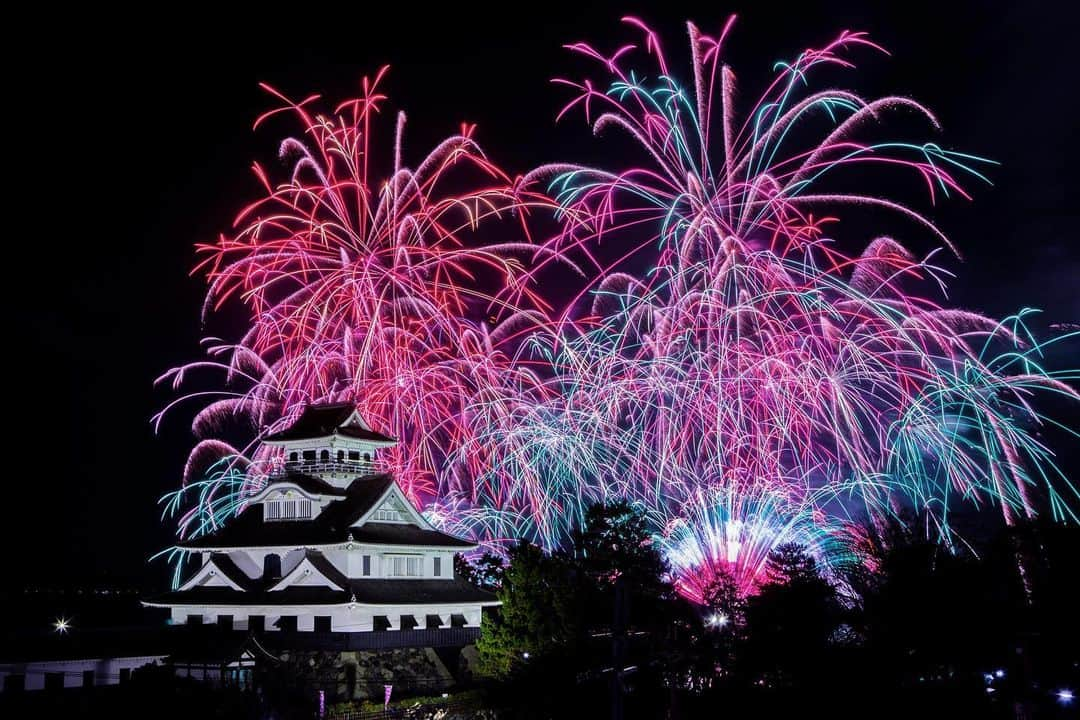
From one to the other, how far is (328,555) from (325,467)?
5.68 metres

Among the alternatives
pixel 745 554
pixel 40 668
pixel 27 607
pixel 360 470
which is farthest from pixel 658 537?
pixel 27 607

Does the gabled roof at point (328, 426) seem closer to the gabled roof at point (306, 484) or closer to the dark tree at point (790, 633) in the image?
the gabled roof at point (306, 484)

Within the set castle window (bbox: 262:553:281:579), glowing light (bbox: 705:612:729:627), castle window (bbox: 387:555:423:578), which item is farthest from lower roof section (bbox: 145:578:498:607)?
glowing light (bbox: 705:612:729:627)

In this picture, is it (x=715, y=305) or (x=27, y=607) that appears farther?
(x=27, y=607)

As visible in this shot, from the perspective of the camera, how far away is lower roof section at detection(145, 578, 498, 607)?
41.8 m

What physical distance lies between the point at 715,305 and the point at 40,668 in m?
30.7

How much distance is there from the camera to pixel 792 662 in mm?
30859

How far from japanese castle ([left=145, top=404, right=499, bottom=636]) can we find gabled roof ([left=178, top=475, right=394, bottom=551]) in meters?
0.06

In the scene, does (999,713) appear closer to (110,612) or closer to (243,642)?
(243,642)

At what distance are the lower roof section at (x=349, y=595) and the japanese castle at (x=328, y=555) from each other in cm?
6

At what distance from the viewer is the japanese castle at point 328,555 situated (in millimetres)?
42594

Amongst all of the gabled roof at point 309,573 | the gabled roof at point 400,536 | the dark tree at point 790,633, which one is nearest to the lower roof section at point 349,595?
the gabled roof at point 309,573

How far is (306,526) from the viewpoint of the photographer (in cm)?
4562

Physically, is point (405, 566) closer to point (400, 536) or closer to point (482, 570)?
point (400, 536)
